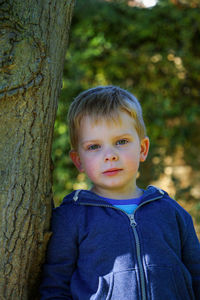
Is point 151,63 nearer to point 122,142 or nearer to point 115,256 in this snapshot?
point 122,142

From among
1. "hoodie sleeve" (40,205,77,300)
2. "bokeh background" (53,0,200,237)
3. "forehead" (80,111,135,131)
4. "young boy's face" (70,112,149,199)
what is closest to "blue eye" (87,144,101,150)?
"young boy's face" (70,112,149,199)

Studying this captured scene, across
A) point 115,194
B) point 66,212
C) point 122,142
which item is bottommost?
point 66,212

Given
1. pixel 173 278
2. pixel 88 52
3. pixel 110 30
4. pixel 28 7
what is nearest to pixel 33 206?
pixel 173 278

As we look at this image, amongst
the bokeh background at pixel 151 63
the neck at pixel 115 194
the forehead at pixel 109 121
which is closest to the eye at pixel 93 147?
the forehead at pixel 109 121

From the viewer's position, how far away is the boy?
1.67 m

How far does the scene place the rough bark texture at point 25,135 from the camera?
1.54m

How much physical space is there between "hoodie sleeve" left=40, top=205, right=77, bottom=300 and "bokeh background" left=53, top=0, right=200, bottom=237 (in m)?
2.40

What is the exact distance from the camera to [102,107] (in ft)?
6.42

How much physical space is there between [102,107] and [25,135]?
1.72ft

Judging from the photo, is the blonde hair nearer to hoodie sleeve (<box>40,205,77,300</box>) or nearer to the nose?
the nose

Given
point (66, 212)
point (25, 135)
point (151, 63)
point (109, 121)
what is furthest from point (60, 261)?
point (151, 63)

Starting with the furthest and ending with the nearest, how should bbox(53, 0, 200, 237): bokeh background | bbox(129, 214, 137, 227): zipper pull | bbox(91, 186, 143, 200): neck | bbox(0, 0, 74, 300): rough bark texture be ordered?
bbox(53, 0, 200, 237): bokeh background → bbox(91, 186, 143, 200): neck → bbox(129, 214, 137, 227): zipper pull → bbox(0, 0, 74, 300): rough bark texture

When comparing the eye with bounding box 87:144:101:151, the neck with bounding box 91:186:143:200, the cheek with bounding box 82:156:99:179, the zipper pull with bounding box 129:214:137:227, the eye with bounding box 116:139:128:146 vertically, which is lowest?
the zipper pull with bounding box 129:214:137:227

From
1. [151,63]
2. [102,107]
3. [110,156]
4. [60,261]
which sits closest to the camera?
[60,261]
